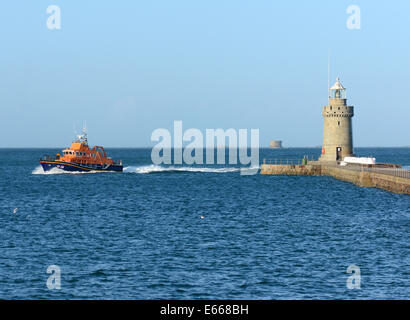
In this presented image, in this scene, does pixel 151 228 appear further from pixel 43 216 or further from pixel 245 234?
pixel 43 216

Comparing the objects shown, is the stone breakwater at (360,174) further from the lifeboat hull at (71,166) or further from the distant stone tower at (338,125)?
the lifeboat hull at (71,166)

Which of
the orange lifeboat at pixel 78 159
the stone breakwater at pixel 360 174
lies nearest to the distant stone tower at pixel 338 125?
the stone breakwater at pixel 360 174

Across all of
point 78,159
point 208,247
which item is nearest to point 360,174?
point 208,247

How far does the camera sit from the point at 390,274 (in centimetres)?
2573

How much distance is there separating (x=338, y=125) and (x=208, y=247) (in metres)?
63.2

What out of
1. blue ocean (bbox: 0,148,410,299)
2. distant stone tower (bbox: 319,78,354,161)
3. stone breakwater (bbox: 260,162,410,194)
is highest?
distant stone tower (bbox: 319,78,354,161)

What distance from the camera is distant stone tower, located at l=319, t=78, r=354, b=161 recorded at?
9225 cm

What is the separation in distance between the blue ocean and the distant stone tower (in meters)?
29.4

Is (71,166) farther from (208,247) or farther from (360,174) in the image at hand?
(208,247)

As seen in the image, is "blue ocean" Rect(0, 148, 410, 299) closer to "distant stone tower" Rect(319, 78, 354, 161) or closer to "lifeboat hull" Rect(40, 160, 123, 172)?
"distant stone tower" Rect(319, 78, 354, 161)

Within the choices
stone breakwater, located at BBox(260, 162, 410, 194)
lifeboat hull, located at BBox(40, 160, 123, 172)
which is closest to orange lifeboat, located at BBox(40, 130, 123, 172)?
lifeboat hull, located at BBox(40, 160, 123, 172)

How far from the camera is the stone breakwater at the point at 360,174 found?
61.0m

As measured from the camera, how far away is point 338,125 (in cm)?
9225
